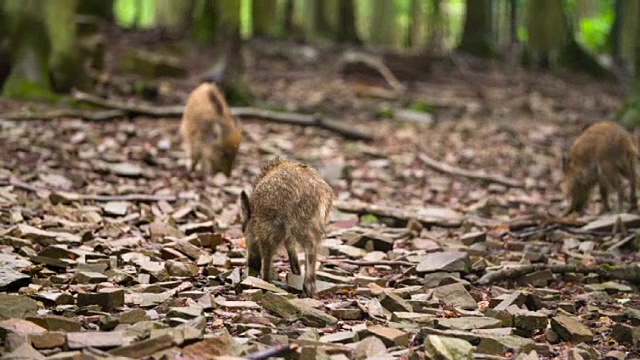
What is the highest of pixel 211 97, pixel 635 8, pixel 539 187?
pixel 635 8

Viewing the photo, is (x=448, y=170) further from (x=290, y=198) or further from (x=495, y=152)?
(x=290, y=198)

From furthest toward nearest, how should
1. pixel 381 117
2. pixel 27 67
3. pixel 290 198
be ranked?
1. pixel 381 117
2. pixel 27 67
3. pixel 290 198

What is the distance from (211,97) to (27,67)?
13.0ft

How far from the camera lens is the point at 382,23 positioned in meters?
37.8

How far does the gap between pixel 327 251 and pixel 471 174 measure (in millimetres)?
5516

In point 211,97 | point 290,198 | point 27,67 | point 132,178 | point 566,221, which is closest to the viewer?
point 290,198

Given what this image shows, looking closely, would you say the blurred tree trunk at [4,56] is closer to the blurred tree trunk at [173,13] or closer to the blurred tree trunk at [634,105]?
the blurred tree trunk at [634,105]

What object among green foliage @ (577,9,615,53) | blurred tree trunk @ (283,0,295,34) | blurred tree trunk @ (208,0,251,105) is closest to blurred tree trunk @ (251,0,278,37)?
blurred tree trunk @ (283,0,295,34)

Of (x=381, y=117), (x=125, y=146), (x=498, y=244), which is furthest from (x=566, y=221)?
(x=381, y=117)

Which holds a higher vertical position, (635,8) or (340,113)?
(635,8)

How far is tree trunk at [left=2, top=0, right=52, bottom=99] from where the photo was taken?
15242 mm

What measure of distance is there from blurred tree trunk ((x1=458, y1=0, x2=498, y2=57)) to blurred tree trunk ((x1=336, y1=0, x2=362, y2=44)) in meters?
3.37

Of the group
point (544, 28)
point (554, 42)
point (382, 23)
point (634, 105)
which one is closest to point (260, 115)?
point (634, 105)

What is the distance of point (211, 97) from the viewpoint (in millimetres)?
13367
